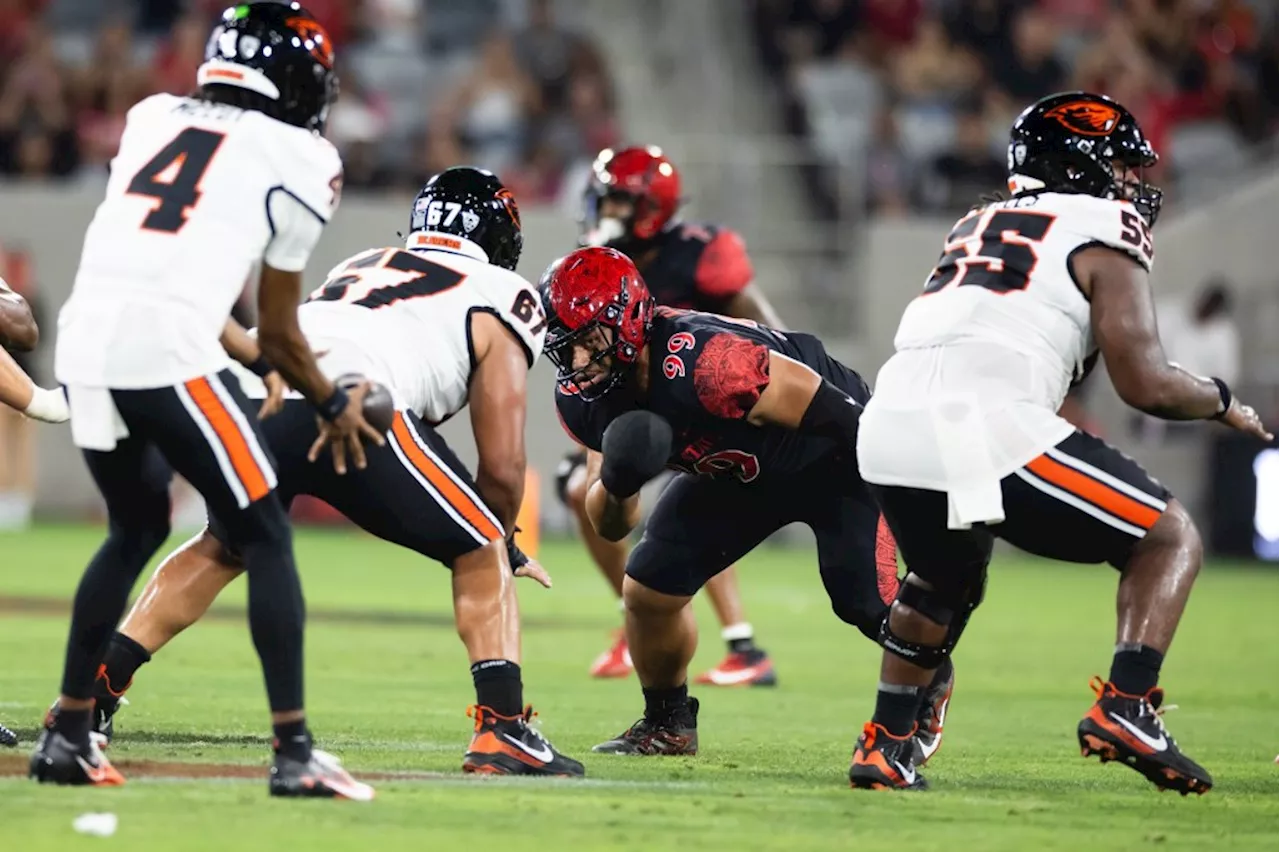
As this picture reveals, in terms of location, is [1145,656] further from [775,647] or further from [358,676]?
[775,647]

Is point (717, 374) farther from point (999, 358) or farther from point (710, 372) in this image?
point (999, 358)

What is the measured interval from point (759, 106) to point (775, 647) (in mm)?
10163

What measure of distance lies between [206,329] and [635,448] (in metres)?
1.41

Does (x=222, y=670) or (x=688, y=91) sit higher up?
(x=688, y=91)

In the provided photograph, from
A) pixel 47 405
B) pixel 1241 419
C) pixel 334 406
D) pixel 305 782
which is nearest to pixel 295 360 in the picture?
pixel 334 406

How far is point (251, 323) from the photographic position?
641 inches

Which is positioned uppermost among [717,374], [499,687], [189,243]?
[189,243]

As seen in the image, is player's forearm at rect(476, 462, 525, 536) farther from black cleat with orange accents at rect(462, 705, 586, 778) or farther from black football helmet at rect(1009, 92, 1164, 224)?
black football helmet at rect(1009, 92, 1164, 224)

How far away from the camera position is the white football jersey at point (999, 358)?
18.3 feet

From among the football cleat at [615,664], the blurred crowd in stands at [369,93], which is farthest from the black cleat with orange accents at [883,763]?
the blurred crowd in stands at [369,93]

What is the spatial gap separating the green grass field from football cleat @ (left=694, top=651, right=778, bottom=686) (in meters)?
0.12

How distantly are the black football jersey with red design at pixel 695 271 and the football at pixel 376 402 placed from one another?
12.3ft

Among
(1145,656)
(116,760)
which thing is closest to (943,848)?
(1145,656)

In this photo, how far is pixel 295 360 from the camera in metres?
5.17
